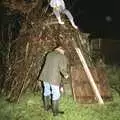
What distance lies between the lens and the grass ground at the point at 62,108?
11602 millimetres

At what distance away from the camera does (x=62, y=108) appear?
12.3 meters

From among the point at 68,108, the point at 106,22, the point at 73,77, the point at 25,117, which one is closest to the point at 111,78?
the point at 73,77

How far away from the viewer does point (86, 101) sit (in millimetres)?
12805

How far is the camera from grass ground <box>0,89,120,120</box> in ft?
38.1

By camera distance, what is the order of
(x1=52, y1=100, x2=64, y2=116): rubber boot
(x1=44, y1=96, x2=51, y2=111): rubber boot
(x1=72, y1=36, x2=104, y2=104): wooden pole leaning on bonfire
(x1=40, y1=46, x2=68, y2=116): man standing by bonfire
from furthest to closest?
(x1=72, y1=36, x2=104, y2=104): wooden pole leaning on bonfire → (x1=44, y1=96, x2=51, y2=111): rubber boot → (x1=52, y1=100, x2=64, y2=116): rubber boot → (x1=40, y1=46, x2=68, y2=116): man standing by bonfire

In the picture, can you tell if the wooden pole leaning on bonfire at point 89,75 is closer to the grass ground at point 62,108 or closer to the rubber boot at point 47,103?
the grass ground at point 62,108

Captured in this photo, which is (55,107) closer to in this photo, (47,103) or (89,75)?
(47,103)

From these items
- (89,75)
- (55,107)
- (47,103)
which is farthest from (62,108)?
(89,75)

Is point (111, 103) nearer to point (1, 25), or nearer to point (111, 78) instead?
point (111, 78)

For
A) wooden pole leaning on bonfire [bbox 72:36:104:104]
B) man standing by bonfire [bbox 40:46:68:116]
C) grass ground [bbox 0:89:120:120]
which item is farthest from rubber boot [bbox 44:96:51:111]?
wooden pole leaning on bonfire [bbox 72:36:104:104]

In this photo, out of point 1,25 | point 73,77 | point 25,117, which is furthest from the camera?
point 1,25

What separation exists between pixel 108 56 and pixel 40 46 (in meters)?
7.13

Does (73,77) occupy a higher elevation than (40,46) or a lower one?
lower

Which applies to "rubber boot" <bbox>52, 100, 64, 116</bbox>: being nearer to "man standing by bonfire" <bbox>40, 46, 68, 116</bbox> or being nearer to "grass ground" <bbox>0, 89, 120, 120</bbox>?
"man standing by bonfire" <bbox>40, 46, 68, 116</bbox>
